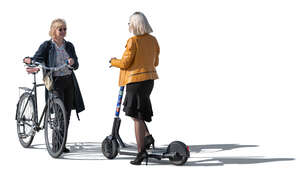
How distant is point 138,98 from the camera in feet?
29.6

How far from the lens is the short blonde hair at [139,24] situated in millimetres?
8859

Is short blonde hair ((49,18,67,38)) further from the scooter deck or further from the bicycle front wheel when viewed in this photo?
the scooter deck

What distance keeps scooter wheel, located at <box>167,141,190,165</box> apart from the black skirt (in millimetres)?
619

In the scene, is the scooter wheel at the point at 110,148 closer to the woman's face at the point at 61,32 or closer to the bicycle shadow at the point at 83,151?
the bicycle shadow at the point at 83,151

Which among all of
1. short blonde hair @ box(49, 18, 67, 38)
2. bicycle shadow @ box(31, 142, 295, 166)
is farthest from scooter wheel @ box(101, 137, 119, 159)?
short blonde hair @ box(49, 18, 67, 38)

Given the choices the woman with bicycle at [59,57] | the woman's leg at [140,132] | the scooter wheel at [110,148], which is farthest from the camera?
the woman with bicycle at [59,57]

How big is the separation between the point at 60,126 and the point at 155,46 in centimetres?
201

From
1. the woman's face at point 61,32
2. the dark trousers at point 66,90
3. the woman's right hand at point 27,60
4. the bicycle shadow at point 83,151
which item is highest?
the woman's face at point 61,32

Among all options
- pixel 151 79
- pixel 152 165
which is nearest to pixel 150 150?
pixel 152 165

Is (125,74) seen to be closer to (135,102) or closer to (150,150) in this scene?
(135,102)

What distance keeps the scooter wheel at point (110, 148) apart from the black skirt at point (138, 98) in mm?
645

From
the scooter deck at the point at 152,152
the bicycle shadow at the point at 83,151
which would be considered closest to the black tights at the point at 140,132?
the scooter deck at the point at 152,152

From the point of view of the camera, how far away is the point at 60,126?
9766 mm

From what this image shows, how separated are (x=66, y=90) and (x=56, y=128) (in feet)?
2.53
